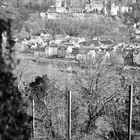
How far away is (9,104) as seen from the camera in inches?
22.7

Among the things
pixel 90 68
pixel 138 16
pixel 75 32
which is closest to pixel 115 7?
pixel 138 16

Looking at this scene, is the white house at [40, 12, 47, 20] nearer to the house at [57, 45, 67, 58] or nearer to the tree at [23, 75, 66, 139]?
the house at [57, 45, 67, 58]

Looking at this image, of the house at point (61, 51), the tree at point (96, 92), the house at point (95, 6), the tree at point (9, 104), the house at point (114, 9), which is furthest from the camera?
the house at point (95, 6)

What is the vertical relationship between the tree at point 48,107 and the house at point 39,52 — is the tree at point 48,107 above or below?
above

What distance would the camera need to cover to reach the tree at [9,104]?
22.1 inches

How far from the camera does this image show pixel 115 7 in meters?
22.2

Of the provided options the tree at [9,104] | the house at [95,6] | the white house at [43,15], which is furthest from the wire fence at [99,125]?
the house at [95,6]

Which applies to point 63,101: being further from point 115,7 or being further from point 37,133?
point 115,7

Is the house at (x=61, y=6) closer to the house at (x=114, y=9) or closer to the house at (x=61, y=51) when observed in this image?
the house at (x=114, y=9)

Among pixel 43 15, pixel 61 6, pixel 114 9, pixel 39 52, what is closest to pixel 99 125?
pixel 39 52

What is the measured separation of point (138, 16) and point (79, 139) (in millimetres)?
20419

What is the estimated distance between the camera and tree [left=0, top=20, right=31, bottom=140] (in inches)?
22.1

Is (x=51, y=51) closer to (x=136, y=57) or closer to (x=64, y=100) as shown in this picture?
(x=136, y=57)

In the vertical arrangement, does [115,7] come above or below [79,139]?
above
